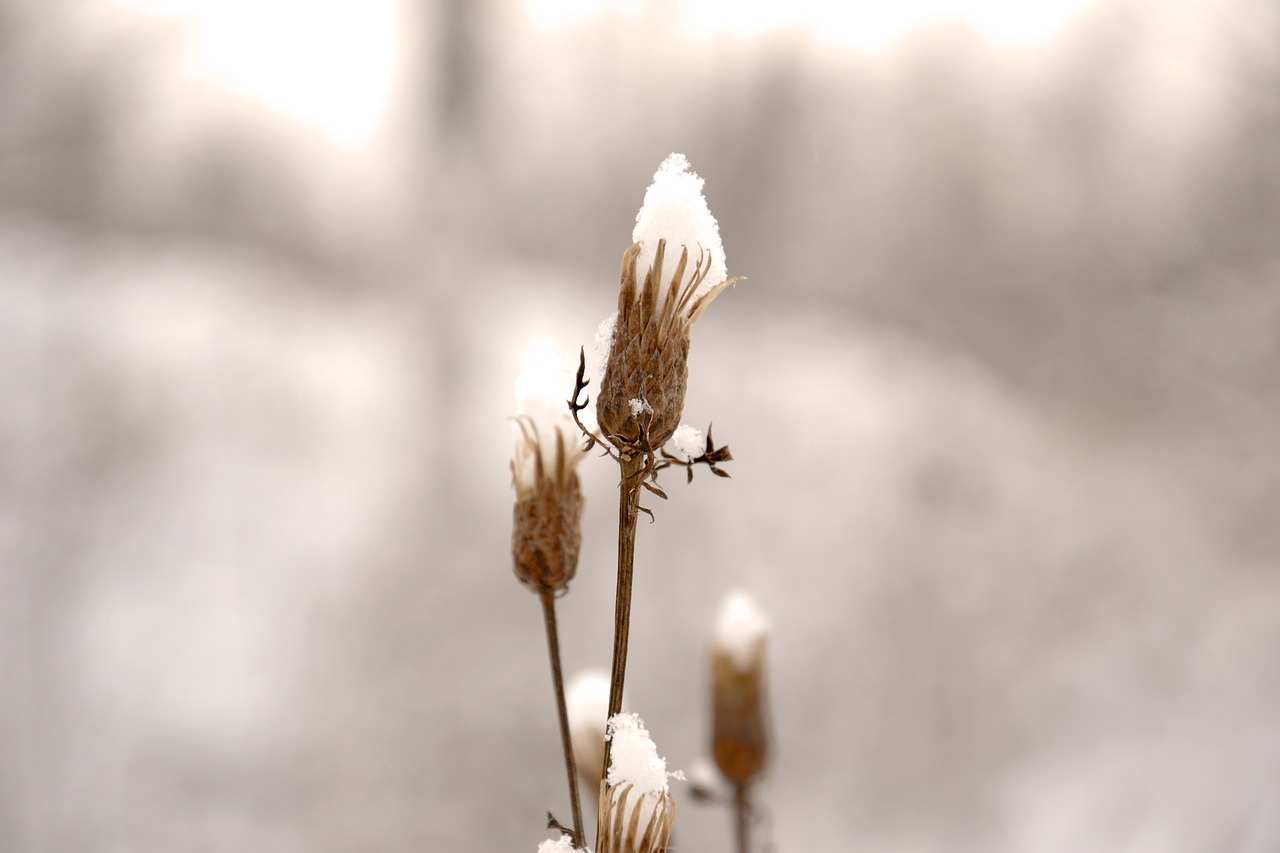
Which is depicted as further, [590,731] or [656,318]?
[590,731]

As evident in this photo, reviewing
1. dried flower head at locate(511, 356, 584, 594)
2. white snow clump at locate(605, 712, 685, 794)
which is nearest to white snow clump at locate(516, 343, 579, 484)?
dried flower head at locate(511, 356, 584, 594)

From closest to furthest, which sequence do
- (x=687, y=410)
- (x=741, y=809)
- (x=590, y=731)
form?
(x=590, y=731) < (x=741, y=809) < (x=687, y=410)

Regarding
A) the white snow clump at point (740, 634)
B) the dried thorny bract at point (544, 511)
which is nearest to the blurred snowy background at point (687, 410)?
the white snow clump at point (740, 634)

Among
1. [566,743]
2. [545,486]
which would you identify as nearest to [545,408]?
[545,486]

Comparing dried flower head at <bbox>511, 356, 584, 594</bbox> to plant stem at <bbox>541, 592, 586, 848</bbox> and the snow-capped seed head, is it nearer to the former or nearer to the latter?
plant stem at <bbox>541, 592, 586, 848</bbox>

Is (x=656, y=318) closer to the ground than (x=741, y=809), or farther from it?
farther from it

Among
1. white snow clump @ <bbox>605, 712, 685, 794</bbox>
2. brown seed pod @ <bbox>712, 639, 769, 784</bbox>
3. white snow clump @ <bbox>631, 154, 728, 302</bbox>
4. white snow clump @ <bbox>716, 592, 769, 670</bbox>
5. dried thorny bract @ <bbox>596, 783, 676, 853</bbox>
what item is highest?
white snow clump @ <bbox>631, 154, 728, 302</bbox>

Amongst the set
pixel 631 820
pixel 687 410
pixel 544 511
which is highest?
pixel 687 410

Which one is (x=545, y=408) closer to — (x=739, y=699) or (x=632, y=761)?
(x=632, y=761)
